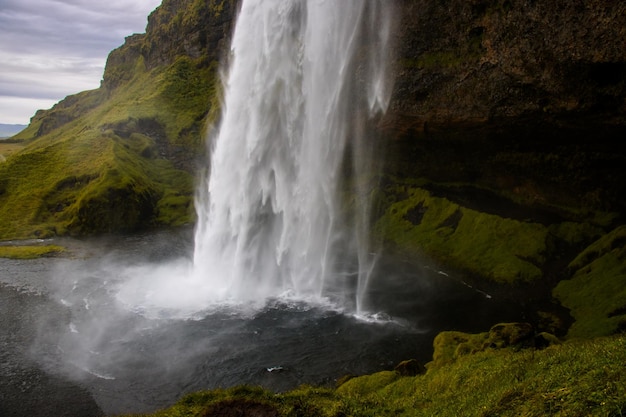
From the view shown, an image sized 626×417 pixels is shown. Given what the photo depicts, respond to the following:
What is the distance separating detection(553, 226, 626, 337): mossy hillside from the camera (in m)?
32.7

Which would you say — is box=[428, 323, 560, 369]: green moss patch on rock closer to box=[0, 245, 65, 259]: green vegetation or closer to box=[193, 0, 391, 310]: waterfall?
box=[193, 0, 391, 310]: waterfall

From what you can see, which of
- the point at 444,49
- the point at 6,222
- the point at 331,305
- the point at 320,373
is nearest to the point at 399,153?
the point at 444,49

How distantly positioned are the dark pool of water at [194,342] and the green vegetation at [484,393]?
25.7ft

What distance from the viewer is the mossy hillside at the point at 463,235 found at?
46188mm

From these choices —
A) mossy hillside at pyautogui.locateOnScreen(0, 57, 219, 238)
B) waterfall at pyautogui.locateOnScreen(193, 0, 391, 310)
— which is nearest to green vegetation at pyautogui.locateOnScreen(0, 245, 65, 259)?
mossy hillside at pyautogui.locateOnScreen(0, 57, 219, 238)

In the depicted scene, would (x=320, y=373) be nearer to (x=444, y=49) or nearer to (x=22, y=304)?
(x=22, y=304)

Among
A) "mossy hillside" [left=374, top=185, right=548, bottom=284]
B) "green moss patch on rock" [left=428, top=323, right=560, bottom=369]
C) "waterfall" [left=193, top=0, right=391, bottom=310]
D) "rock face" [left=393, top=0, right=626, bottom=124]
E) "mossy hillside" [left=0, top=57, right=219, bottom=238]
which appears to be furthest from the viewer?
"mossy hillside" [left=0, top=57, right=219, bottom=238]

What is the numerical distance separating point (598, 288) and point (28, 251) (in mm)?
75397

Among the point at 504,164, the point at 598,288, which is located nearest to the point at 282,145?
the point at 504,164

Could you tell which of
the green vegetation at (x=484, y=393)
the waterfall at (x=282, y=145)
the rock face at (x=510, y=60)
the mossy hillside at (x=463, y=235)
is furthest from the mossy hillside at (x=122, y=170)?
the green vegetation at (x=484, y=393)

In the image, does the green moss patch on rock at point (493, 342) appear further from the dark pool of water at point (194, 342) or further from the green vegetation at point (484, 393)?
the dark pool of water at point (194, 342)

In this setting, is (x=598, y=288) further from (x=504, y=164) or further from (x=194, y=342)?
(x=194, y=342)

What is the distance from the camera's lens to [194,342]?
3384 cm

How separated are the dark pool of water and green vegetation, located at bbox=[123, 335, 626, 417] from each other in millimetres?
7848
